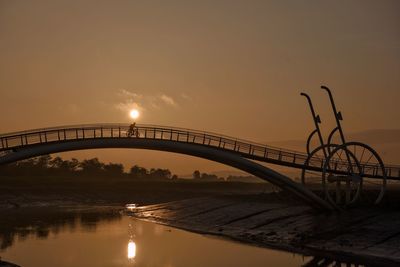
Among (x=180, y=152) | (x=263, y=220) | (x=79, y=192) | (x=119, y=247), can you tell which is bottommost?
(x=119, y=247)

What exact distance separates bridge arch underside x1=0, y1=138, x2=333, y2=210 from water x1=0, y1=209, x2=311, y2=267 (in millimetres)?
6462

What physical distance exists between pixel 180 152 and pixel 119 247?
10468 millimetres

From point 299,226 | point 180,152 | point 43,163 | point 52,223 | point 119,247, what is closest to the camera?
point 119,247

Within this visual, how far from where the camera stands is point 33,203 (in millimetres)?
77312

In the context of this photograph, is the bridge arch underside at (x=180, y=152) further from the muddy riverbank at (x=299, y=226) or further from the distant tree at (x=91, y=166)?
the distant tree at (x=91, y=166)

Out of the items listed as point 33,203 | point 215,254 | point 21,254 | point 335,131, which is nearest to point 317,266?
point 215,254

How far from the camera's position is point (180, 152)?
4600 cm

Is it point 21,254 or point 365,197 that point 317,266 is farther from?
point 365,197

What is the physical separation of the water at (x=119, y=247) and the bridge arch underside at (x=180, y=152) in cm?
646

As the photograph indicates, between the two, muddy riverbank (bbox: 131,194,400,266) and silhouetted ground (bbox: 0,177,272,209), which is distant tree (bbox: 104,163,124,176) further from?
muddy riverbank (bbox: 131,194,400,266)

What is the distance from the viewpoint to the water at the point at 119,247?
33594 mm

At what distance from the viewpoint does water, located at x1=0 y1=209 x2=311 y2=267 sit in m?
33.6

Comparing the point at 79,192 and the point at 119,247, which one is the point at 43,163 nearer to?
the point at 79,192

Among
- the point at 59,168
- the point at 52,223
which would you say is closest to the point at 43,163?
the point at 59,168
